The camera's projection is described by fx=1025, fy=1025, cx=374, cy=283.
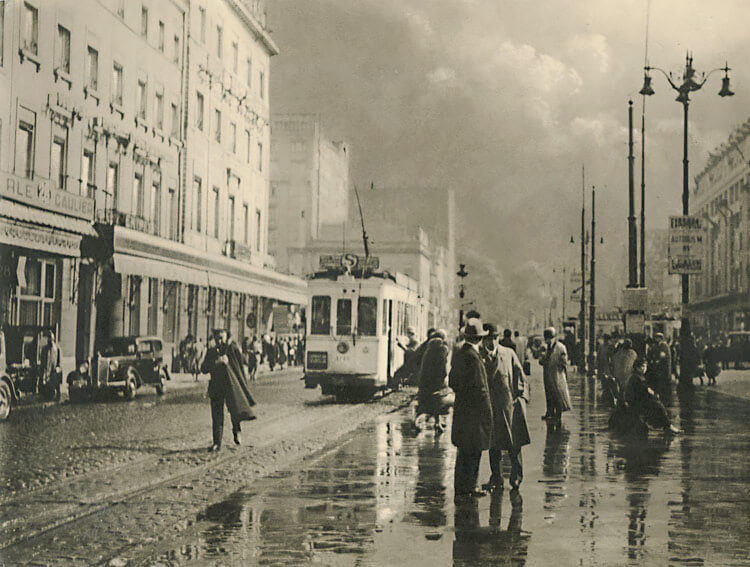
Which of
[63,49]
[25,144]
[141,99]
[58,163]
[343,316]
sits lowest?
[343,316]

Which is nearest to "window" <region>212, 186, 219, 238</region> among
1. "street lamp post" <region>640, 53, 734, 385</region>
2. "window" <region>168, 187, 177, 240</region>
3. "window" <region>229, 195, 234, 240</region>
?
"window" <region>229, 195, 234, 240</region>

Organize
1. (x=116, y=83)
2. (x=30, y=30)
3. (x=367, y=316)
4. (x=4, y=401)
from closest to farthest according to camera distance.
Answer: (x=30, y=30) → (x=4, y=401) → (x=116, y=83) → (x=367, y=316)

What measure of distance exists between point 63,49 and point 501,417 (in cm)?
837

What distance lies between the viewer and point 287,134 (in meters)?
28.0

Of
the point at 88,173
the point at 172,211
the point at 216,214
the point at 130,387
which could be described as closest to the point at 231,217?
the point at 216,214

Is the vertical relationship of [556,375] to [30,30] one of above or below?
below

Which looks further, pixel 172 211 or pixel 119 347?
pixel 172 211

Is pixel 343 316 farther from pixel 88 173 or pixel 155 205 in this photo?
pixel 88 173

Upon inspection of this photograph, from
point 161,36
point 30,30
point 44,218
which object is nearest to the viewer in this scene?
point 30,30

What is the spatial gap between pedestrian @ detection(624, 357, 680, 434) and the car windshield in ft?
25.6

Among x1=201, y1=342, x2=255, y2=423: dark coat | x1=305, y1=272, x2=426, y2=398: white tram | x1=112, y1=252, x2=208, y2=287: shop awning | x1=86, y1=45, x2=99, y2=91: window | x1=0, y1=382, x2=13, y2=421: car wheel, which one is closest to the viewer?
x1=201, y1=342, x2=255, y2=423: dark coat

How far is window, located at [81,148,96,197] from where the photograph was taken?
1555 cm

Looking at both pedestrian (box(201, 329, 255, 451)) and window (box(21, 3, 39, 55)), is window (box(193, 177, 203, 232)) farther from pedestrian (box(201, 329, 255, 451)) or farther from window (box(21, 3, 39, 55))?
pedestrian (box(201, 329, 255, 451))

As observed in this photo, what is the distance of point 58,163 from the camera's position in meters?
14.9
